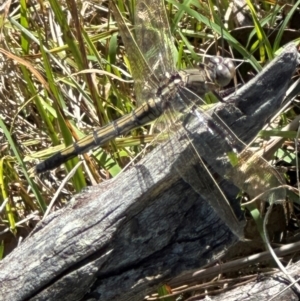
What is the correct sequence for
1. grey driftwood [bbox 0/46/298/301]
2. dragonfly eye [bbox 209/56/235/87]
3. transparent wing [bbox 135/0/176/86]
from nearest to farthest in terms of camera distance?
grey driftwood [bbox 0/46/298/301], dragonfly eye [bbox 209/56/235/87], transparent wing [bbox 135/0/176/86]

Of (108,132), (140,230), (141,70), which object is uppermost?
(141,70)

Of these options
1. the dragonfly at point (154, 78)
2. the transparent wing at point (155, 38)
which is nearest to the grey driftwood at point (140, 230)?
the dragonfly at point (154, 78)

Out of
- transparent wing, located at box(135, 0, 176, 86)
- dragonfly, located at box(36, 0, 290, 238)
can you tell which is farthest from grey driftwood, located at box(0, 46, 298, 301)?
transparent wing, located at box(135, 0, 176, 86)

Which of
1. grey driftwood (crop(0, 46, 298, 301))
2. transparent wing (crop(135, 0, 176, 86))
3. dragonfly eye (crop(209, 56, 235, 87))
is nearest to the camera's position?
grey driftwood (crop(0, 46, 298, 301))

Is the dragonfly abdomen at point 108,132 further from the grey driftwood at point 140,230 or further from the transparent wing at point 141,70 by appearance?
the grey driftwood at point 140,230

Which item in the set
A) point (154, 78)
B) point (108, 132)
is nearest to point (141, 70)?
point (154, 78)

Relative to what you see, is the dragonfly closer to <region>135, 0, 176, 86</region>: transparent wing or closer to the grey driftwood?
<region>135, 0, 176, 86</region>: transparent wing

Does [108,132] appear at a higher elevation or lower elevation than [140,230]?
higher

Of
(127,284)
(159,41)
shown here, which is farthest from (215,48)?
(127,284)

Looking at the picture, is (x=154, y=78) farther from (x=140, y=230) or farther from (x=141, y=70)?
(x=140, y=230)

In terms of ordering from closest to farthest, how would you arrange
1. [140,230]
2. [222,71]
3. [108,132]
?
[140,230] → [222,71] → [108,132]
